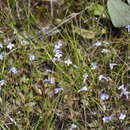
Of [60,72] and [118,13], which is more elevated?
[118,13]

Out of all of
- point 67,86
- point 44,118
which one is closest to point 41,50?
point 67,86

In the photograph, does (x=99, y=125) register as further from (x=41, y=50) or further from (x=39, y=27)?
(x=39, y=27)

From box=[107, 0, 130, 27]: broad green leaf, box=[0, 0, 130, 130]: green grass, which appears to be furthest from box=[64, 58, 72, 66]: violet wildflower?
box=[107, 0, 130, 27]: broad green leaf

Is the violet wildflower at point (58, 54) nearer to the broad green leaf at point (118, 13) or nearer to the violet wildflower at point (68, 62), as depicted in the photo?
the violet wildflower at point (68, 62)

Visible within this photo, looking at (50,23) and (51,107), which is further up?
(50,23)

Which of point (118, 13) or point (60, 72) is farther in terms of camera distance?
point (118, 13)

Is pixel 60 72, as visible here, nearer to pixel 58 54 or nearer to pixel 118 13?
pixel 58 54

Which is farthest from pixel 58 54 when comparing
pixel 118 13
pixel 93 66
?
pixel 118 13
